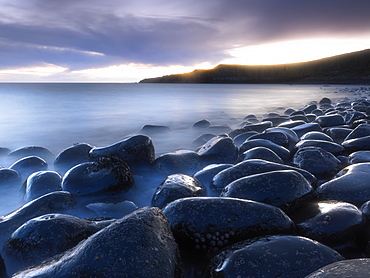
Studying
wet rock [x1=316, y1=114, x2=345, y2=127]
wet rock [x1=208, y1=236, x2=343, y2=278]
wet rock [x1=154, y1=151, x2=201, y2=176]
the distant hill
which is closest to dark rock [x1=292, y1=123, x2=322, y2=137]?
wet rock [x1=316, y1=114, x2=345, y2=127]

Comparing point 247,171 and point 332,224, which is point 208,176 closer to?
point 247,171

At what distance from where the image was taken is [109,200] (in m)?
3.18

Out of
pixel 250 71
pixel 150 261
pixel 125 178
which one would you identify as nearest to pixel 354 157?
pixel 125 178

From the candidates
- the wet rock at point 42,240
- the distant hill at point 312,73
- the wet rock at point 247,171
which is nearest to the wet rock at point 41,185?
the wet rock at point 42,240

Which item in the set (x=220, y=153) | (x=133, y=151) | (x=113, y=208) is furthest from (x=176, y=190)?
(x=220, y=153)

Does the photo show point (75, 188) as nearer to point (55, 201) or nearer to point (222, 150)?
point (55, 201)

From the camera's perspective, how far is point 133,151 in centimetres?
438

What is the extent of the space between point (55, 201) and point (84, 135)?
6452 mm

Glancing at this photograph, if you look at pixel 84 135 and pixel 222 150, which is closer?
pixel 222 150

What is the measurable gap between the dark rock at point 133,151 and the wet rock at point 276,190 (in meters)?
2.09

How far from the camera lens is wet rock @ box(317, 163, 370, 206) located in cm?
256

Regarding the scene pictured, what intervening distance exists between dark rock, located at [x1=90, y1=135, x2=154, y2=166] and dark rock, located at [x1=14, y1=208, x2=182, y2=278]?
2.73 metres

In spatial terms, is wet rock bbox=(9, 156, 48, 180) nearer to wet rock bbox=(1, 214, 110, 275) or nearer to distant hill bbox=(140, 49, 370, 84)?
wet rock bbox=(1, 214, 110, 275)

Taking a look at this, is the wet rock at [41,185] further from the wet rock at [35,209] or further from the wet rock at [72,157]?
the wet rock at [72,157]
